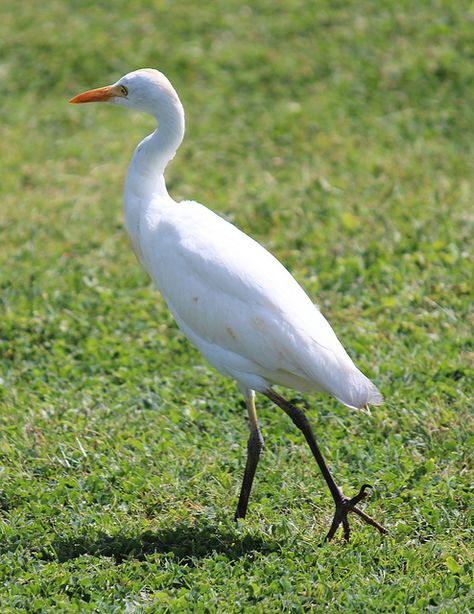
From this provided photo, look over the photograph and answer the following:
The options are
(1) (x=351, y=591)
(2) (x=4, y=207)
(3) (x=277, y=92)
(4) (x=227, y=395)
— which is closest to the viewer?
(1) (x=351, y=591)

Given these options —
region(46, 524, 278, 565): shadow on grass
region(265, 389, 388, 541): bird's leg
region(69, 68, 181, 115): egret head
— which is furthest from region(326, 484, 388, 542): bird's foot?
region(69, 68, 181, 115): egret head

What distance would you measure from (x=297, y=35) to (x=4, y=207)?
10.9 feet

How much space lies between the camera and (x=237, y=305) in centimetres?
394

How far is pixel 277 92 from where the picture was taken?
27.3ft

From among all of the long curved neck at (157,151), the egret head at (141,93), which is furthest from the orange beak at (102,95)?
the long curved neck at (157,151)

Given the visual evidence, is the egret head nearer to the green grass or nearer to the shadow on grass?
the green grass

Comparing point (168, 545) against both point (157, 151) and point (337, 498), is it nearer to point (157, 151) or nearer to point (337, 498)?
point (337, 498)

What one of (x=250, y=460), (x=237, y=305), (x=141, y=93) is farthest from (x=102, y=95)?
(x=250, y=460)

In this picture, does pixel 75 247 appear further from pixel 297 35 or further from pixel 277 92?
pixel 297 35

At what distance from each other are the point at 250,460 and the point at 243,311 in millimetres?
606

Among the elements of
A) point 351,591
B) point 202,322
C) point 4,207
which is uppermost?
point 202,322

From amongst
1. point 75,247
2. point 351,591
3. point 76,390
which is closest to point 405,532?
point 351,591

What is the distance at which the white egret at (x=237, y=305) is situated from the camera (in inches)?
150

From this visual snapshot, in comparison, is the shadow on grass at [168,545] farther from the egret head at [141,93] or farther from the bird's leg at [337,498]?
the egret head at [141,93]
